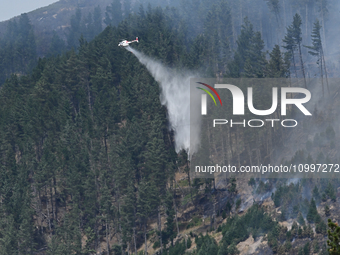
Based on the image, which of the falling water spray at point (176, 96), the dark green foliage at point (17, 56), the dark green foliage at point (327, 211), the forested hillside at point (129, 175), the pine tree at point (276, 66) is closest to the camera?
the dark green foliage at point (327, 211)

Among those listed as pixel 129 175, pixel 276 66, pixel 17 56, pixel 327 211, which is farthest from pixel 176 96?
pixel 17 56

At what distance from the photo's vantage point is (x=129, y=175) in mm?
76375

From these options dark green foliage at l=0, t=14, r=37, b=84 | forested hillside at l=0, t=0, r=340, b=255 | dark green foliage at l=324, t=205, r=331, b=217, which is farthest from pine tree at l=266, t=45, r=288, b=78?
dark green foliage at l=0, t=14, r=37, b=84

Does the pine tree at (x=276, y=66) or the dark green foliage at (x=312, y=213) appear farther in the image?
the pine tree at (x=276, y=66)

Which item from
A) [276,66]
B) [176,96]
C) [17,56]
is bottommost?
[176,96]

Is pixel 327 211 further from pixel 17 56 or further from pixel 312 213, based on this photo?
pixel 17 56

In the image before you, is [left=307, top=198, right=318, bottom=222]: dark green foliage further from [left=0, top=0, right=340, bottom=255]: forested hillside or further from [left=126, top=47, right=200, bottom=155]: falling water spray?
[left=126, top=47, right=200, bottom=155]: falling water spray

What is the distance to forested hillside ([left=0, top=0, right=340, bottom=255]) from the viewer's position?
6259 centimetres

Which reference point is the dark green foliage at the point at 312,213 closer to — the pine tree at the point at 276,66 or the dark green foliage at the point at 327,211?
the dark green foliage at the point at 327,211

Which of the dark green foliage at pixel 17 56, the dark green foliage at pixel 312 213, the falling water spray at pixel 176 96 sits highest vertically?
the dark green foliage at pixel 17 56

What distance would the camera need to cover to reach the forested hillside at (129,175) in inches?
2464

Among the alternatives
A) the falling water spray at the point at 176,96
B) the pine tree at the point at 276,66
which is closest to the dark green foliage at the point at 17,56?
the falling water spray at the point at 176,96

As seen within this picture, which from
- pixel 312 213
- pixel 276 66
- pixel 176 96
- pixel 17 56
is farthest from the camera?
pixel 17 56

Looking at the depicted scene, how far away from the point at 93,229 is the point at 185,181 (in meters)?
14.4
